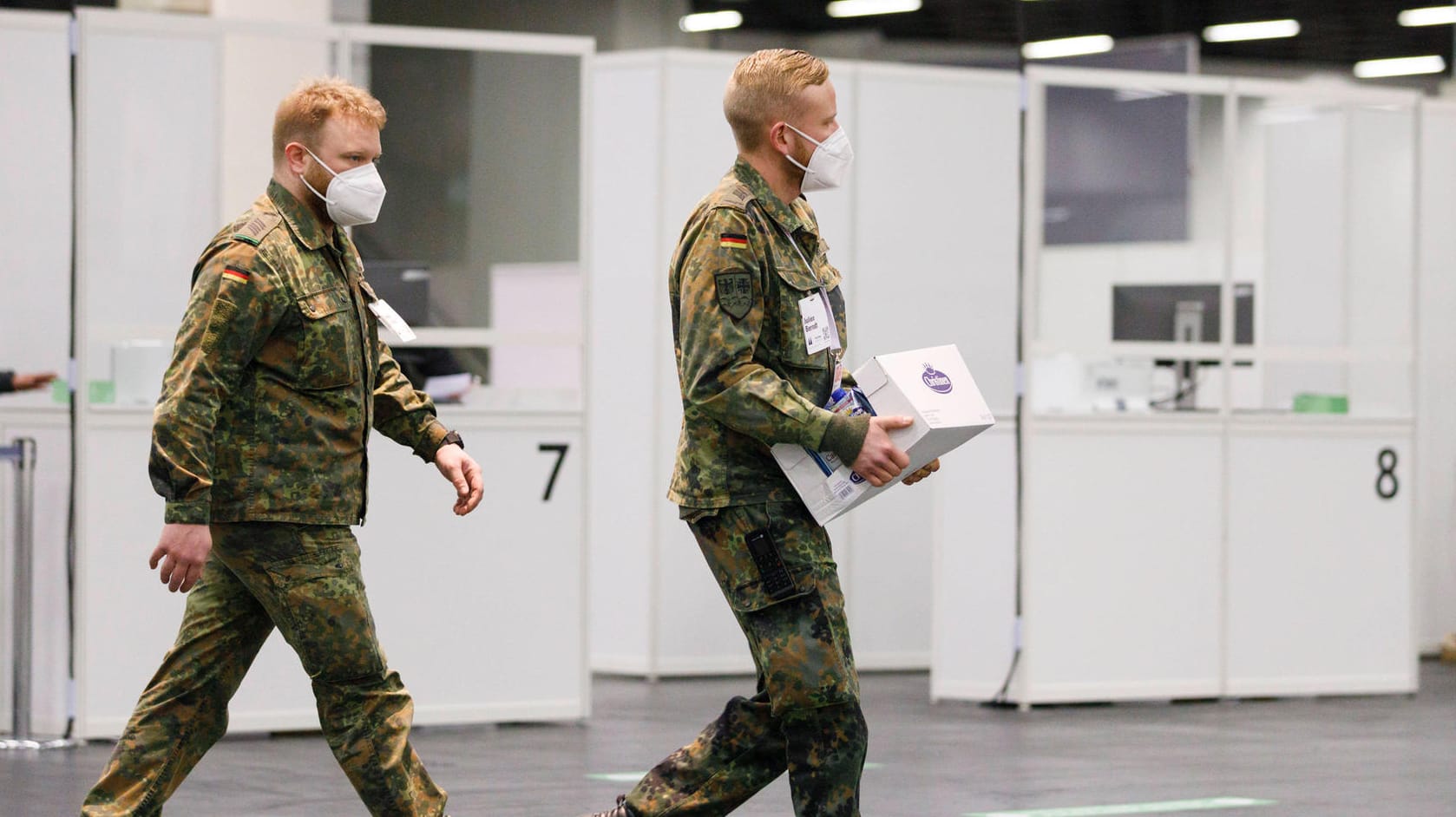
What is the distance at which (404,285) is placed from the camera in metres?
Answer: 6.01

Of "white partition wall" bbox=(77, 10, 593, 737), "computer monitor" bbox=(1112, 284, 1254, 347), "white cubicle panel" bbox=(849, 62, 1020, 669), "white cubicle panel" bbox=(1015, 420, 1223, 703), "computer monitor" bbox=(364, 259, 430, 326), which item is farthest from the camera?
"white cubicle panel" bbox=(849, 62, 1020, 669)

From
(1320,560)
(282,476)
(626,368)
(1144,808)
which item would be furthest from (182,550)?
(1320,560)

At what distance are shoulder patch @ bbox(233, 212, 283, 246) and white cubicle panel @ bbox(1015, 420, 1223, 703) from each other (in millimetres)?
3967

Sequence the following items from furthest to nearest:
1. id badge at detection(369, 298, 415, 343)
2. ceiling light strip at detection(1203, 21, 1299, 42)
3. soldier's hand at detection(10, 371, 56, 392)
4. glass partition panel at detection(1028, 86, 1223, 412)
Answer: ceiling light strip at detection(1203, 21, 1299, 42), glass partition panel at detection(1028, 86, 1223, 412), soldier's hand at detection(10, 371, 56, 392), id badge at detection(369, 298, 415, 343)

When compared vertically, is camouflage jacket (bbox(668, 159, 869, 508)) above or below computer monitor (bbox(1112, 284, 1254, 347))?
below

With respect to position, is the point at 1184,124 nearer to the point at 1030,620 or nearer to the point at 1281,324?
the point at 1281,324

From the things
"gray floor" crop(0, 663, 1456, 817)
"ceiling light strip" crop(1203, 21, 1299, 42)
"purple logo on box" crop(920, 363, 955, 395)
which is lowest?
"gray floor" crop(0, 663, 1456, 817)

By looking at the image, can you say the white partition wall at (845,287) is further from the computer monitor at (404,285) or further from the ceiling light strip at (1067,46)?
the ceiling light strip at (1067,46)

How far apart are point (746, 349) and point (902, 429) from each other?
292 millimetres

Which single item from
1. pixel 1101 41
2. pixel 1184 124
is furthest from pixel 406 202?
pixel 1101 41

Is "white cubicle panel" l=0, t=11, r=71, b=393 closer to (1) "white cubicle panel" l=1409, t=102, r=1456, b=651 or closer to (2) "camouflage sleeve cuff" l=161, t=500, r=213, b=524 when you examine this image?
(2) "camouflage sleeve cuff" l=161, t=500, r=213, b=524

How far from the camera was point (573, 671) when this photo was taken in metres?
6.23

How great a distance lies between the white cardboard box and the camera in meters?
3.06

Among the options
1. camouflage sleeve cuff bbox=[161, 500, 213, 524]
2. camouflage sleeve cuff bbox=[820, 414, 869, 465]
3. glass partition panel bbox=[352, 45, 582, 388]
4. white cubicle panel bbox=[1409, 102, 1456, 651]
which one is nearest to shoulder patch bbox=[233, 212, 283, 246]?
camouflage sleeve cuff bbox=[161, 500, 213, 524]
